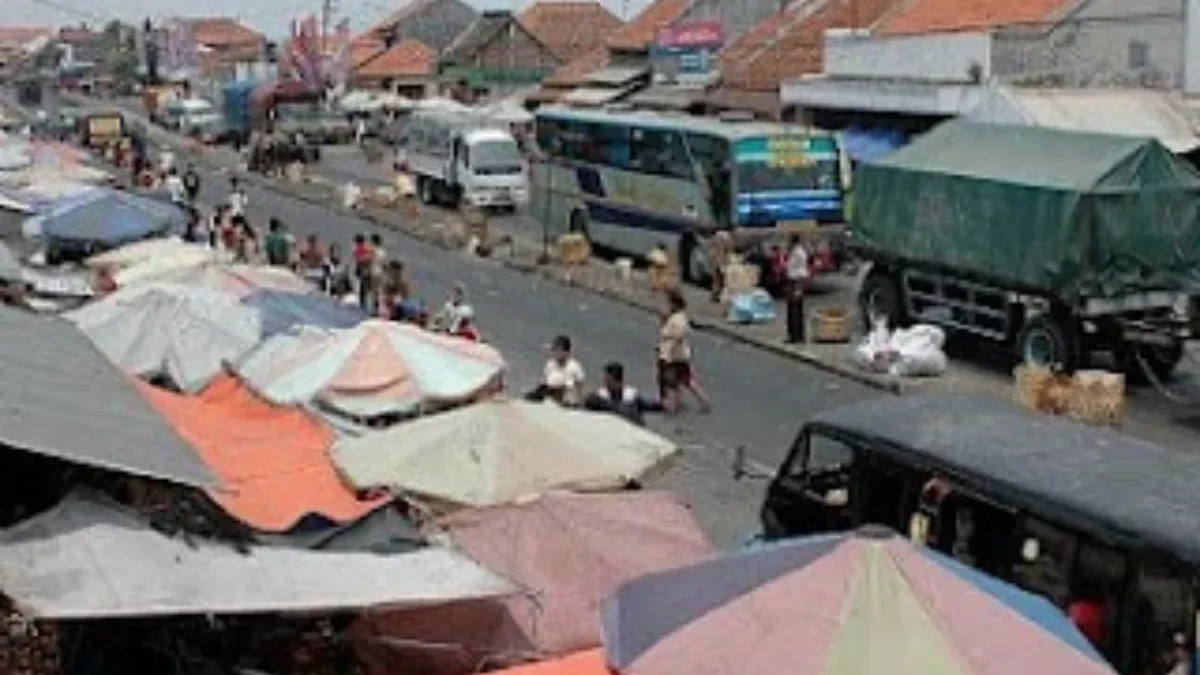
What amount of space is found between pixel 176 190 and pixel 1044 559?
30.6 metres

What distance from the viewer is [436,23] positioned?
91.3 meters

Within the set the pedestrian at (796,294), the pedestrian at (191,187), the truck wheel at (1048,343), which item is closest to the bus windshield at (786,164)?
the pedestrian at (796,294)

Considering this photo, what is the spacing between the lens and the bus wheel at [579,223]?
34.0 metres

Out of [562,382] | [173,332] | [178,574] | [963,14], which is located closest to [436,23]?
[963,14]

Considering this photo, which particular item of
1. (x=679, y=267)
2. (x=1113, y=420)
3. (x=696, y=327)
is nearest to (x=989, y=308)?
(x=1113, y=420)

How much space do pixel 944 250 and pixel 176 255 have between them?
959 centimetres

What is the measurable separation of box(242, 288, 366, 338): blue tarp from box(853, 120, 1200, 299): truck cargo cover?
717 cm

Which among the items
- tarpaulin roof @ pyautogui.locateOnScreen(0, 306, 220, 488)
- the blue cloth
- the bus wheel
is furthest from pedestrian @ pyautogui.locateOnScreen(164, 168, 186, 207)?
tarpaulin roof @ pyautogui.locateOnScreen(0, 306, 220, 488)

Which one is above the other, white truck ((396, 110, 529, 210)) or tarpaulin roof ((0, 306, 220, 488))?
tarpaulin roof ((0, 306, 220, 488))

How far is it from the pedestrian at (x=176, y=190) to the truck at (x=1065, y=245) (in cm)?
1559

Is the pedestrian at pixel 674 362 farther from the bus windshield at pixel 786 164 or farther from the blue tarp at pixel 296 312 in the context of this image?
the bus windshield at pixel 786 164

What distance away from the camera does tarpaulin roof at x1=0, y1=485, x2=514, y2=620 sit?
820 centimetres

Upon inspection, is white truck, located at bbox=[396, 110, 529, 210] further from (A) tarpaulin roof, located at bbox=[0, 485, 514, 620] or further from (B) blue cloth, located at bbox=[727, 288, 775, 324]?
(A) tarpaulin roof, located at bbox=[0, 485, 514, 620]

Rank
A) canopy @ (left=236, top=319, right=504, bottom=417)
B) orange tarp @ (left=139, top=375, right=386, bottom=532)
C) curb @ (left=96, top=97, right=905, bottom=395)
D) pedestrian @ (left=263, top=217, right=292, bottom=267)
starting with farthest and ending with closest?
1. pedestrian @ (left=263, top=217, right=292, bottom=267)
2. curb @ (left=96, top=97, right=905, bottom=395)
3. canopy @ (left=236, top=319, right=504, bottom=417)
4. orange tarp @ (left=139, top=375, right=386, bottom=532)
